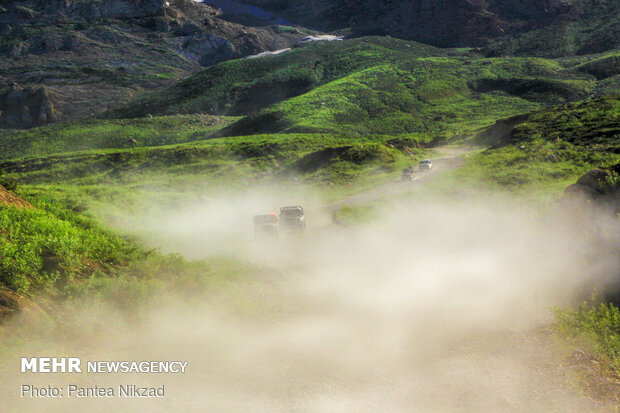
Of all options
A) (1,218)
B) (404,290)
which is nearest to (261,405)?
(404,290)

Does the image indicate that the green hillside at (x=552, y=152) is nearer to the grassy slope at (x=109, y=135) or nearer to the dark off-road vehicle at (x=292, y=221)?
the dark off-road vehicle at (x=292, y=221)

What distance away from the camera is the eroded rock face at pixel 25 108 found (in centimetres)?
15438

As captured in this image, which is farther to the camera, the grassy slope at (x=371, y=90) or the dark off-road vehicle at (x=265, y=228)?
the grassy slope at (x=371, y=90)

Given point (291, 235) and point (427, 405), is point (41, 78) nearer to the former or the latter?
point (291, 235)

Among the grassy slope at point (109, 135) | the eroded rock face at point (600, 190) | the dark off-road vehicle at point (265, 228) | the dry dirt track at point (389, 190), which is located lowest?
the grassy slope at point (109, 135)

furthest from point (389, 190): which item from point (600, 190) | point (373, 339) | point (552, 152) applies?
point (373, 339)

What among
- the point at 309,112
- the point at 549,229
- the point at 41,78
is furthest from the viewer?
the point at 41,78

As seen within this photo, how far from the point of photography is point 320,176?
46594mm

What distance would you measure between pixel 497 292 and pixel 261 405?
915 centimetres

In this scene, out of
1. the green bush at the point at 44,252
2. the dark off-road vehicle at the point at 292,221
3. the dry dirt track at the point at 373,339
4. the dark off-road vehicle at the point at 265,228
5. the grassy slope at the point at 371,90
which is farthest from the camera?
the grassy slope at the point at 371,90

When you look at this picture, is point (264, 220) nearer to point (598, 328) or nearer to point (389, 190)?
point (598, 328)

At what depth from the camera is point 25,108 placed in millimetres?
158750

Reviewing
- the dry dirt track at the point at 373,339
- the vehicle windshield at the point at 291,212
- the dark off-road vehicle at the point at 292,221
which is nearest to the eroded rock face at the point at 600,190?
the dry dirt track at the point at 373,339

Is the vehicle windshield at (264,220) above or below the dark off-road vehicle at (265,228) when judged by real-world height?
above
